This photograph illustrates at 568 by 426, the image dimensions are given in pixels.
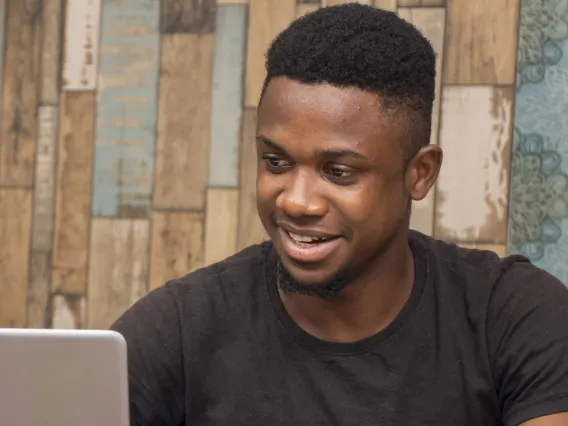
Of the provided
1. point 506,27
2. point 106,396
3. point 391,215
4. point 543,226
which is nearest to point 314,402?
point 391,215

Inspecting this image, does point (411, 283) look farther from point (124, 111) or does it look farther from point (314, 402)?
point (124, 111)

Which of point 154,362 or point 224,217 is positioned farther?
point 224,217

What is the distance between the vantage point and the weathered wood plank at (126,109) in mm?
2195

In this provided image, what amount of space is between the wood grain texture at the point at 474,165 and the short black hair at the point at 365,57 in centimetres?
76

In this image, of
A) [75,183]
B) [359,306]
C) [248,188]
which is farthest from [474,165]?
[75,183]

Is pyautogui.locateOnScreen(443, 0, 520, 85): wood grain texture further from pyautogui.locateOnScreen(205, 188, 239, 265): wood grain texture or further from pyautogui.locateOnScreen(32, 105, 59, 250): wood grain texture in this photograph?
pyautogui.locateOnScreen(32, 105, 59, 250): wood grain texture

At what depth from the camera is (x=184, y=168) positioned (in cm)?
217

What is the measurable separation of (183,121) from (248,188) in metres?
0.24

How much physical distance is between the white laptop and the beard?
0.40 meters

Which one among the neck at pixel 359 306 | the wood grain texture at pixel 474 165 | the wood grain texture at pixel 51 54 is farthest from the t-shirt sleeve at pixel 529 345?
the wood grain texture at pixel 51 54

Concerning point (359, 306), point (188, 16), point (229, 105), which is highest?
point (188, 16)

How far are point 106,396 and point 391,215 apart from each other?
0.52m

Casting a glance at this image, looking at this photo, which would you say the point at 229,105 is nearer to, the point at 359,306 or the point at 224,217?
the point at 224,217

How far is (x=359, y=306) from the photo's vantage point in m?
1.28
